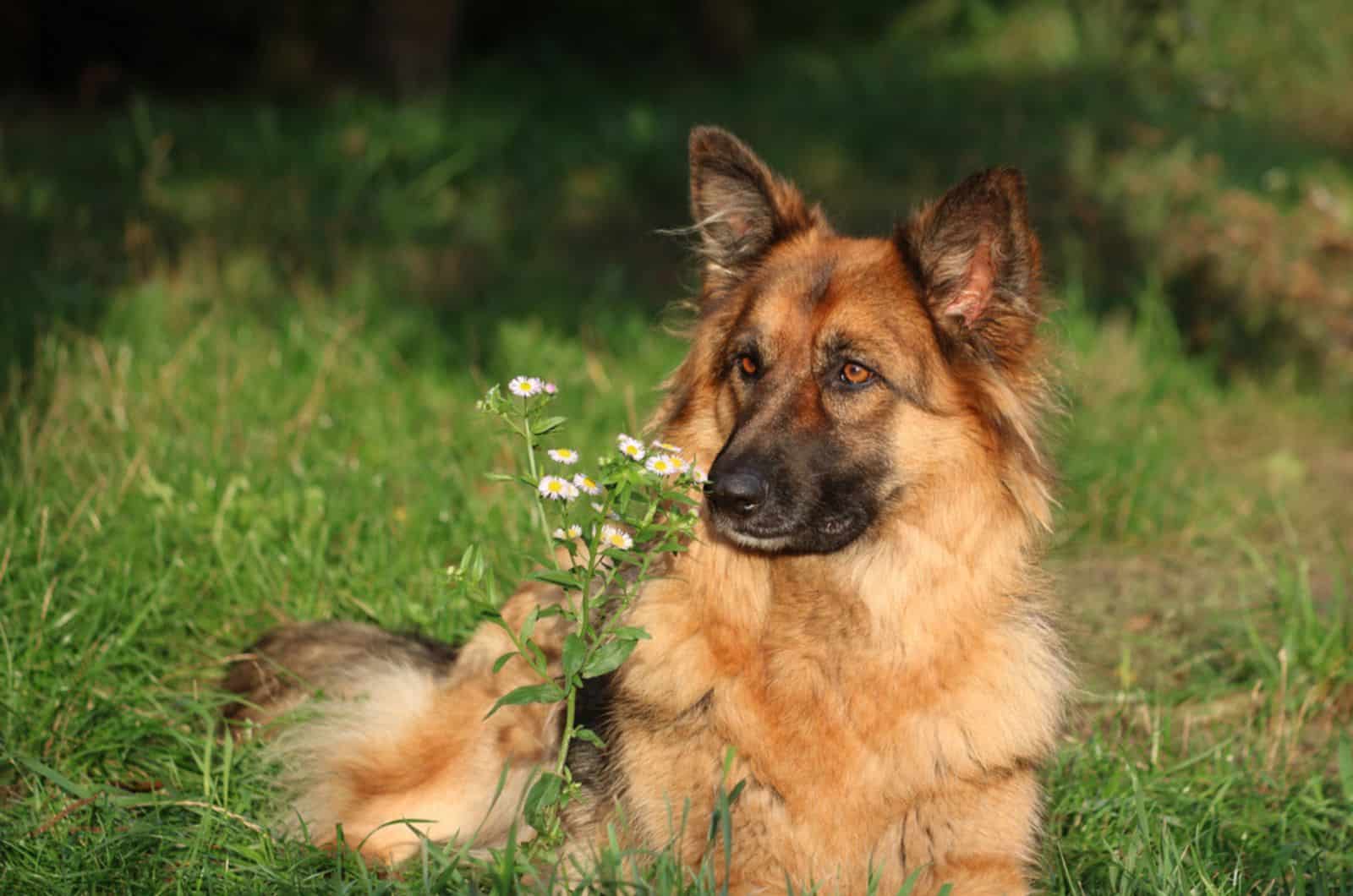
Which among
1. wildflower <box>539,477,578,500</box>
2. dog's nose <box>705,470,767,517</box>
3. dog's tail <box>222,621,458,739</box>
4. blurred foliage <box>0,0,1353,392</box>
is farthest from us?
blurred foliage <box>0,0,1353,392</box>

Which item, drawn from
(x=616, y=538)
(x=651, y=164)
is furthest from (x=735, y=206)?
(x=651, y=164)

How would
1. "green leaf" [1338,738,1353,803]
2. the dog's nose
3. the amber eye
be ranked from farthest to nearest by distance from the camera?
"green leaf" [1338,738,1353,803], the amber eye, the dog's nose

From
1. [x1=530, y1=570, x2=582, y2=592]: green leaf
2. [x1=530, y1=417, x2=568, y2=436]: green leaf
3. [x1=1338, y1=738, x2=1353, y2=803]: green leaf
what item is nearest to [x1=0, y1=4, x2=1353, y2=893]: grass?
[x1=1338, y1=738, x2=1353, y2=803]: green leaf

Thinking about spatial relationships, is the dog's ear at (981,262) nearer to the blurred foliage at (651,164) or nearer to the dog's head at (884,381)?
the dog's head at (884,381)

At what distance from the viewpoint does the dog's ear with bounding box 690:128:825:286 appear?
3.41 meters

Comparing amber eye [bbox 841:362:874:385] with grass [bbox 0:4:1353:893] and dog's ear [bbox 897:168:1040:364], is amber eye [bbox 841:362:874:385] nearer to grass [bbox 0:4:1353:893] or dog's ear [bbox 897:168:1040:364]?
dog's ear [bbox 897:168:1040:364]

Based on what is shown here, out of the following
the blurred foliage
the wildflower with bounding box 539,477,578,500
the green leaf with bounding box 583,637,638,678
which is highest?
the wildflower with bounding box 539,477,578,500

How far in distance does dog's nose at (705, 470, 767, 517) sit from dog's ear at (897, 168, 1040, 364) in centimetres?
60

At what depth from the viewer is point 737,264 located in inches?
139

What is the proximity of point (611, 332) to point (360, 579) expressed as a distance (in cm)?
297

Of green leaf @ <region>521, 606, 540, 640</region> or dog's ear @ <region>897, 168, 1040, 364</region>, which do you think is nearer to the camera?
green leaf @ <region>521, 606, 540, 640</region>

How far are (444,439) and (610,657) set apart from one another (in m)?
2.77

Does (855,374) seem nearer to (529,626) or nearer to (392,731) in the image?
(529,626)

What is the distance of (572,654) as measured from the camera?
8.97 feet
